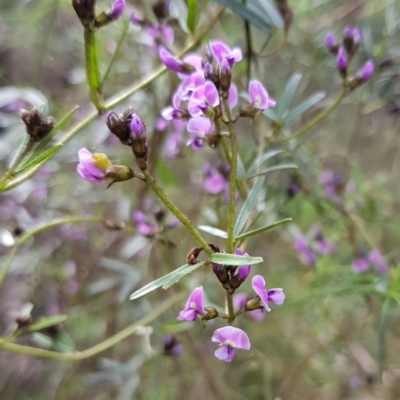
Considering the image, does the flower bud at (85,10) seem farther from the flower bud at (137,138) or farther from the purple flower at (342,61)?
the purple flower at (342,61)

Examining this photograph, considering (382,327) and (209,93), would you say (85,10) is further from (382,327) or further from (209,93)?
(382,327)

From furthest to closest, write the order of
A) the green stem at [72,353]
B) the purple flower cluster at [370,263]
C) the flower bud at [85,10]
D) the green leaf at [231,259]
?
1. the purple flower cluster at [370,263]
2. the green stem at [72,353]
3. the flower bud at [85,10]
4. the green leaf at [231,259]

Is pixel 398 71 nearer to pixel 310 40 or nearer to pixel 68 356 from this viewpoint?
pixel 310 40

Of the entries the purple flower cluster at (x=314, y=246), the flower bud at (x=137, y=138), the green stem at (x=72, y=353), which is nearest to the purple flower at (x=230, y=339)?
the flower bud at (x=137, y=138)

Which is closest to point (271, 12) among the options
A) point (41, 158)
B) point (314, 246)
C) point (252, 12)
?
point (252, 12)

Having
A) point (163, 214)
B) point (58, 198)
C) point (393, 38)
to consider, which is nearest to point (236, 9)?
point (163, 214)

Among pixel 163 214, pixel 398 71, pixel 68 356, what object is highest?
pixel 398 71
